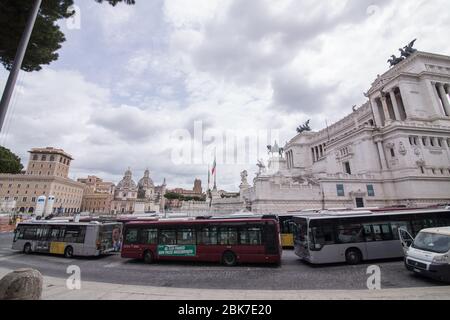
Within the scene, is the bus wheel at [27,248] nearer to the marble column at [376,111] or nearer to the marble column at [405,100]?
the marble column at [376,111]

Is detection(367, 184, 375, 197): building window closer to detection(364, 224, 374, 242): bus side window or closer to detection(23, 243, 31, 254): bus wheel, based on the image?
detection(364, 224, 374, 242): bus side window

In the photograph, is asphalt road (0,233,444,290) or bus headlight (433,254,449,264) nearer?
bus headlight (433,254,449,264)

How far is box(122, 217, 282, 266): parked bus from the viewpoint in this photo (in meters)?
12.3

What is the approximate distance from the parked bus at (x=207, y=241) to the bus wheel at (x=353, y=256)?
3.77 metres

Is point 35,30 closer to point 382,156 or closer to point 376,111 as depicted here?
point 382,156

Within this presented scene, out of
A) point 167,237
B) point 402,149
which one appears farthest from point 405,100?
point 167,237

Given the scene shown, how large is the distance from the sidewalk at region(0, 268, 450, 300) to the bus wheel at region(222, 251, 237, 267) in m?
5.41

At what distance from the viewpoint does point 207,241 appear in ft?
43.4

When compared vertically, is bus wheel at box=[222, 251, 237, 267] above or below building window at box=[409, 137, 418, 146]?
below

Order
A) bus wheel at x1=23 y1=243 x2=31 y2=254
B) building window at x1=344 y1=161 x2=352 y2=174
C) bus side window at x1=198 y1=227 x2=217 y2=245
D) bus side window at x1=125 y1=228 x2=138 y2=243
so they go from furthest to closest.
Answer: building window at x1=344 y1=161 x2=352 y2=174 < bus wheel at x1=23 y1=243 x2=31 y2=254 < bus side window at x1=125 y1=228 x2=138 y2=243 < bus side window at x1=198 y1=227 x2=217 y2=245

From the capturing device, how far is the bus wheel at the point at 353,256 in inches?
472

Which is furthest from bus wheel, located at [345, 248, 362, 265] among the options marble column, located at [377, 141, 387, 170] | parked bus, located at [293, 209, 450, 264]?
marble column, located at [377, 141, 387, 170]

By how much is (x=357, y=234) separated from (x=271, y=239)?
16.2ft
